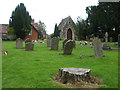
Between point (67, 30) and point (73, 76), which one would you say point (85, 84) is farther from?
point (67, 30)

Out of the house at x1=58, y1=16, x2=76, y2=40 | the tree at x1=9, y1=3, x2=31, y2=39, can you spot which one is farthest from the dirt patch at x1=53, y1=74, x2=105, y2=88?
the house at x1=58, y1=16, x2=76, y2=40

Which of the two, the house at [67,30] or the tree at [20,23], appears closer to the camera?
the tree at [20,23]

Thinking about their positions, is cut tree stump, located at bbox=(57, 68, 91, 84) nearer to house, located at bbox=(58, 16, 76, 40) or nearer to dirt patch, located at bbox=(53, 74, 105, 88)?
dirt patch, located at bbox=(53, 74, 105, 88)

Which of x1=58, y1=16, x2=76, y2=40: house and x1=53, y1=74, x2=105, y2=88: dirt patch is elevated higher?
x1=58, y1=16, x2=76, y2=40: house

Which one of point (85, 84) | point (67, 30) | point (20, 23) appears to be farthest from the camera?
point (67, 30)

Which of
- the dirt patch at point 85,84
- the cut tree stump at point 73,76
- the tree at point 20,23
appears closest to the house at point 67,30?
the tree at point 20,23

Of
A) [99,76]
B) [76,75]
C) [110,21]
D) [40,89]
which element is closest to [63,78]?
[76,75]

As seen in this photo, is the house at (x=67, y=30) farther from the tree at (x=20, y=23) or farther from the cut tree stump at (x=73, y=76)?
the cut tree stump at (x=73, y=76)

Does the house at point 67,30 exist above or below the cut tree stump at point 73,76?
above

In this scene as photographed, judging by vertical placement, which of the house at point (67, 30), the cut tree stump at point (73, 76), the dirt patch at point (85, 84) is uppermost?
the house at point (67, 30)

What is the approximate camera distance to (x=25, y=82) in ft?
22.6

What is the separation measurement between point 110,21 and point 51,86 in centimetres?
2140

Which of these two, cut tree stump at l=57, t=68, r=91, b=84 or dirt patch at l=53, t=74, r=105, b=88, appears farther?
cut tree stump at l=57, t=68, r=91, b=84

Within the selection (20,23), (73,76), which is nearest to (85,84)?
(73,76)
